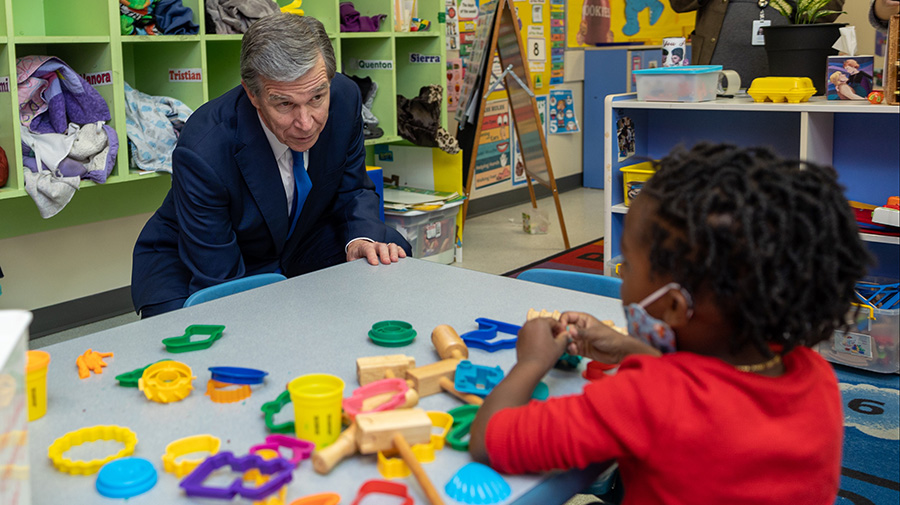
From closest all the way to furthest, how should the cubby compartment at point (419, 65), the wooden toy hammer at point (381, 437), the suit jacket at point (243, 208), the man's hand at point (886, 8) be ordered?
the wooden toy hammer at point (381, 437), the suit jacket at point (243, 208), the man's hand at point (886, 8), the cubby compartment at point (419, 65)

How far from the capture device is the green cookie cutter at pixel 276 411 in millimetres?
968

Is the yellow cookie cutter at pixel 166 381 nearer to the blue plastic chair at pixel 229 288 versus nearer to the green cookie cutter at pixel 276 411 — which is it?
the green cookie cutter at pixel 276 411

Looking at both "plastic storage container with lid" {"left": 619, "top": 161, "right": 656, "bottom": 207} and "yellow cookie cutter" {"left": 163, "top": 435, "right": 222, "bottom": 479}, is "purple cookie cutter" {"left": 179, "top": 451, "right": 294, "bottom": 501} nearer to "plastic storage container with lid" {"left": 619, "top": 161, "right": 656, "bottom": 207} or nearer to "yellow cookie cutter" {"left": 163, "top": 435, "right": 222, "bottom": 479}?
"yellow cookie cutter" {"left": 163, "top": 435, "right": 222, "bottom": 479}

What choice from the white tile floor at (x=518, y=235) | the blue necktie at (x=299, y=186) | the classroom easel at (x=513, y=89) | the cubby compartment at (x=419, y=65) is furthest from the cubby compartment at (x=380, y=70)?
the blue necktie at (x=299, y=186)

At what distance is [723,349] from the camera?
2.82 feet

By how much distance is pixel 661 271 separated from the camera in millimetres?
835

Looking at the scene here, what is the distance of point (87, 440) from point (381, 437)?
362 mm

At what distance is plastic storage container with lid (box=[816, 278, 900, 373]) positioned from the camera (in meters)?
2.53

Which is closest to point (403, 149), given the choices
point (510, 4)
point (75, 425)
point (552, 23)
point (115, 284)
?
point (510, 4)

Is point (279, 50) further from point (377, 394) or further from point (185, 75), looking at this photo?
point (185, 75)

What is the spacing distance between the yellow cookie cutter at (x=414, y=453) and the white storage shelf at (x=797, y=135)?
169 centimetres

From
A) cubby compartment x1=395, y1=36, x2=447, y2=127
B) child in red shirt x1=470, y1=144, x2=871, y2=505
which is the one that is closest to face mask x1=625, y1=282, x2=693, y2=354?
child in red shirt x1=470, y1=144, x2=871, y2=505

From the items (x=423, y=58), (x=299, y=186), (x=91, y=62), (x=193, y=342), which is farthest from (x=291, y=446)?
(x=423, y=58)

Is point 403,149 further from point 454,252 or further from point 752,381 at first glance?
point 752,381
